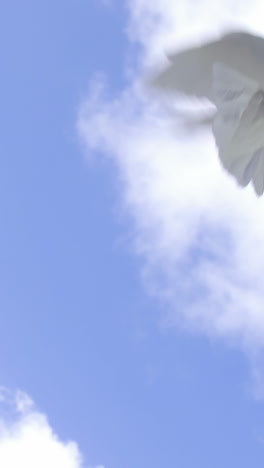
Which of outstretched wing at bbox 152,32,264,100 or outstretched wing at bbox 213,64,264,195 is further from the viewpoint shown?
outstretched wing at bbox 213,64,264,195

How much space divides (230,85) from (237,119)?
0.16m

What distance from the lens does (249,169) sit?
3.54 meters

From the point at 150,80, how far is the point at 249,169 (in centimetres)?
68

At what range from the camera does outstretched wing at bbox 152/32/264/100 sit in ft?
10.2

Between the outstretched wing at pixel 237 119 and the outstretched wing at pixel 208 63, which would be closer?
the outstretched wing at pixel 208 63

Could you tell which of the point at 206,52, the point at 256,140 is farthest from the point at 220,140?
the point at 206,52

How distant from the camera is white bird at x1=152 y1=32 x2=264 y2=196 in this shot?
10.3ft

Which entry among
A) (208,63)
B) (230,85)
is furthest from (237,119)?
(208,63)

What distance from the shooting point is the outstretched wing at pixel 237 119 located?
3.24 meters

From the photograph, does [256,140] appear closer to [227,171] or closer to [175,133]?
[227,171]

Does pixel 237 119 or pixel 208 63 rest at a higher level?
pixel 208 63

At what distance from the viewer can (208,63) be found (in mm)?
3273

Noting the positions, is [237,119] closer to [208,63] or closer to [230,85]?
[230,85]

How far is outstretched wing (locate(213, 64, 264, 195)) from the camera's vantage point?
324 cm
